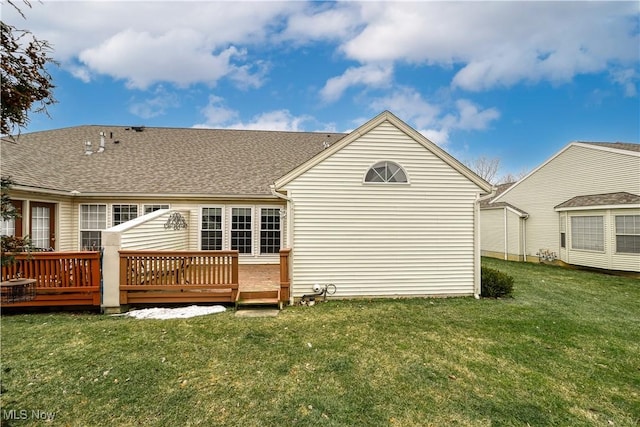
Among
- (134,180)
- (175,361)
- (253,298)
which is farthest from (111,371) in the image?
(134,180)

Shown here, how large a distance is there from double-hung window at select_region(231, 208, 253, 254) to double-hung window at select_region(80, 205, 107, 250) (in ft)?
15.3

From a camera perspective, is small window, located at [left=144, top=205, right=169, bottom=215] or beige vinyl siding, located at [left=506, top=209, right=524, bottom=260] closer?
small window, located at [left=144, top=205, right=169, bottom=215]

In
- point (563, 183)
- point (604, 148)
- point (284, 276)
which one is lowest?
point (284, 276)

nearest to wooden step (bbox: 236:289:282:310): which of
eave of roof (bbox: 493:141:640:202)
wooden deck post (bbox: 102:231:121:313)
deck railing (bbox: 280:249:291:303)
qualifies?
deck railing (bbox: 280:249:291:303)

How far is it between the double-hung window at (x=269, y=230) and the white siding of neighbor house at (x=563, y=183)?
14.1 metres

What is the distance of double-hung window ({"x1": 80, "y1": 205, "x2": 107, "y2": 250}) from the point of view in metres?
10.6

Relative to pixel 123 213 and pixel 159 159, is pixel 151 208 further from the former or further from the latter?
pixel 159 159

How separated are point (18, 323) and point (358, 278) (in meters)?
7.31

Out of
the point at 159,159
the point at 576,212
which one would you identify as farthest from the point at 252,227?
the point at 576,212

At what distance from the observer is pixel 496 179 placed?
40.8 m

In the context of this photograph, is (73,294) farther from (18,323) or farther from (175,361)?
(175,361)

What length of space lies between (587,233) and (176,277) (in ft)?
55.5

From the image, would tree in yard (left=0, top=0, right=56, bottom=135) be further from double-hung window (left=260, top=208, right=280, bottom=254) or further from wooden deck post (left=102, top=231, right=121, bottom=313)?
double-hung window (left=260, top=208, right=280, bottom=254)

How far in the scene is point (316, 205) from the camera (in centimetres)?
753
